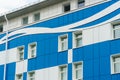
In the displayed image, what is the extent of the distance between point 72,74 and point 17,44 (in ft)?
26.1

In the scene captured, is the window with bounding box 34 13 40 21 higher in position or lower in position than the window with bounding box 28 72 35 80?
higher

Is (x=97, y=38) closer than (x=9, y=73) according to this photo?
Yes

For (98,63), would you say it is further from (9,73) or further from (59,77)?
(9,73)

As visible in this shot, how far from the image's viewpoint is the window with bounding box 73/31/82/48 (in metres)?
34.4

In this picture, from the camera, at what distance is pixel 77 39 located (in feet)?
114

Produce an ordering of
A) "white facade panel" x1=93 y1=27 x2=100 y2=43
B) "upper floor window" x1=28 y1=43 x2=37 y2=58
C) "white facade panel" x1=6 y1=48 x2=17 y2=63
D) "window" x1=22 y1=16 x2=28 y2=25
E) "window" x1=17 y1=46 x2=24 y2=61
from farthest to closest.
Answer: "window" x1=22 y1=16 x2=28 y2=25
"white facade panel" x1=6 y1=48 x2=17 y2=63
"window" x1=17 y1=46 x2=24 y2=61
"upper floor window" x1=28 y1=43 x2=37 y2=58
"white facade panel" x1=93 y1=27 x2=100 y2=43

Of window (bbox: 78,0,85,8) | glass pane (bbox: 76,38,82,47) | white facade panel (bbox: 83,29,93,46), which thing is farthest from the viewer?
window (bbox: 78,0,85,8)

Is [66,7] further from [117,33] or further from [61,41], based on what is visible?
[117,33]

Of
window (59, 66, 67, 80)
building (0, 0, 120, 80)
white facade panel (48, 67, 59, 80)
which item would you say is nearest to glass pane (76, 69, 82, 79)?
building (0, 0, 120, 80)

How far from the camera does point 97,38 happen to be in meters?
32.7

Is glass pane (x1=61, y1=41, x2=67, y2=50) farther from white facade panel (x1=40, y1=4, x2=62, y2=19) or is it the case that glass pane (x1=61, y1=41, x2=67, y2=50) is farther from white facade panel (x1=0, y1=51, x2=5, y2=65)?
white facade panel (x1=0, y1=51, x2=5, y2=65)

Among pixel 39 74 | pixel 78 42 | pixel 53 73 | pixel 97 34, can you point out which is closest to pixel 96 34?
pixel 97 34

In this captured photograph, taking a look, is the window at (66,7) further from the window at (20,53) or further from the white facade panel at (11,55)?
the white facade panel at (11,55)

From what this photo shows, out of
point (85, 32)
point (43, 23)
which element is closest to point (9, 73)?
point (43, 23)
